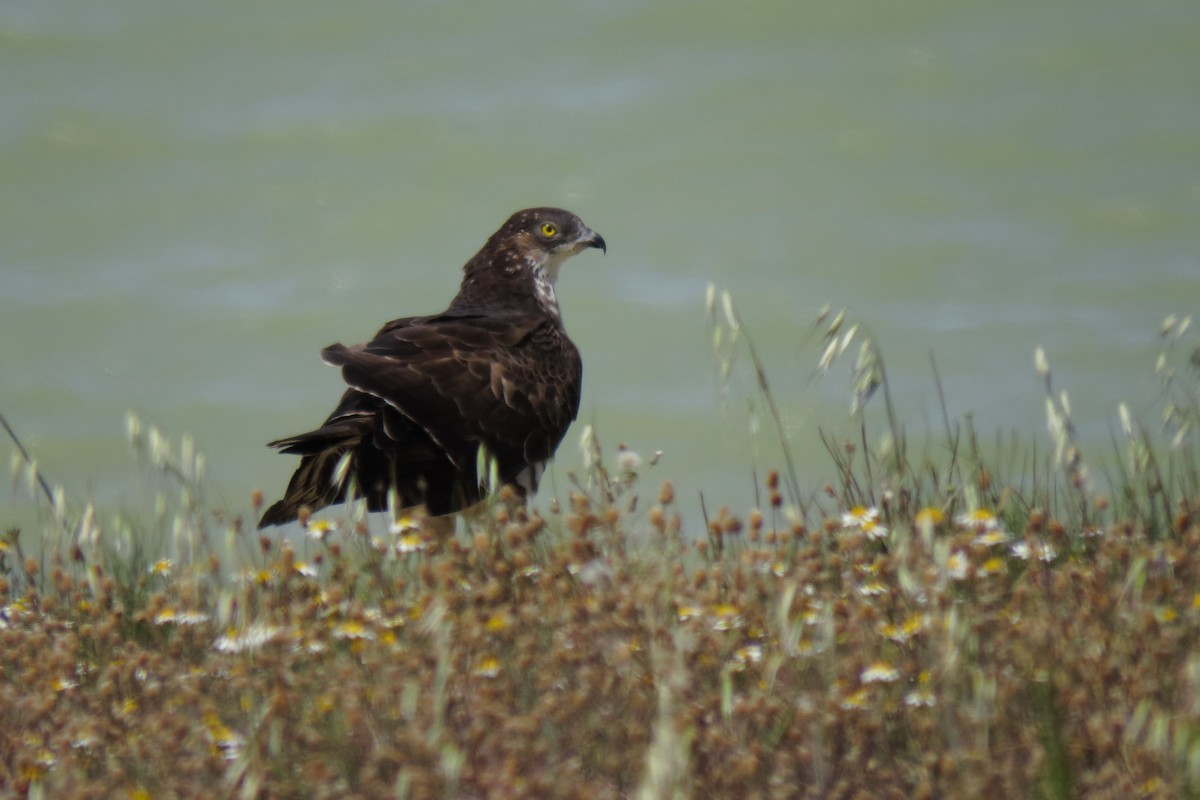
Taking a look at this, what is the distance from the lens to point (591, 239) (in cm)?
868

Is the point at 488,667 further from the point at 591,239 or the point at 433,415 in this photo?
the point at 591,239

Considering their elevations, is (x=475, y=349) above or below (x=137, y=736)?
above

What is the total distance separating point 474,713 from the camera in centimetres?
321

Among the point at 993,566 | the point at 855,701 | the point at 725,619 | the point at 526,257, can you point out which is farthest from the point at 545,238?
the point at 855,701

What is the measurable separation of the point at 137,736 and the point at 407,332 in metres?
3.46

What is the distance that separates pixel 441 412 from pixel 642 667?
10.7 ft

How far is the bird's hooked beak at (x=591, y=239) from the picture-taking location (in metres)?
8.66

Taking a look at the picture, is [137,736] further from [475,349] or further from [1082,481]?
[475,349]

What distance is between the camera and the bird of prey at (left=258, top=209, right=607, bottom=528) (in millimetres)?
6547

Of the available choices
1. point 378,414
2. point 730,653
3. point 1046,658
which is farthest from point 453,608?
point 378,414

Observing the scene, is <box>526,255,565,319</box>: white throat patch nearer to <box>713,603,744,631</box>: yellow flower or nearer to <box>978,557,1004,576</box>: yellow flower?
<box>978,557,1004,576</box>: yellow flower

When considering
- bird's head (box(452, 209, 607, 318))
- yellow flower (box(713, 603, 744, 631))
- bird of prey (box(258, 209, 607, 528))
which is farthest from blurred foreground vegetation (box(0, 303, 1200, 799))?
bird's head (box(452, 209, 607, 318))

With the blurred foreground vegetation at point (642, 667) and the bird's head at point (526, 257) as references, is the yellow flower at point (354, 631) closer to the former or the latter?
the blurred foreground vegetation at point (642, 667)

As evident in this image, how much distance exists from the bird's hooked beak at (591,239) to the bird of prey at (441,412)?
98 centimetres
